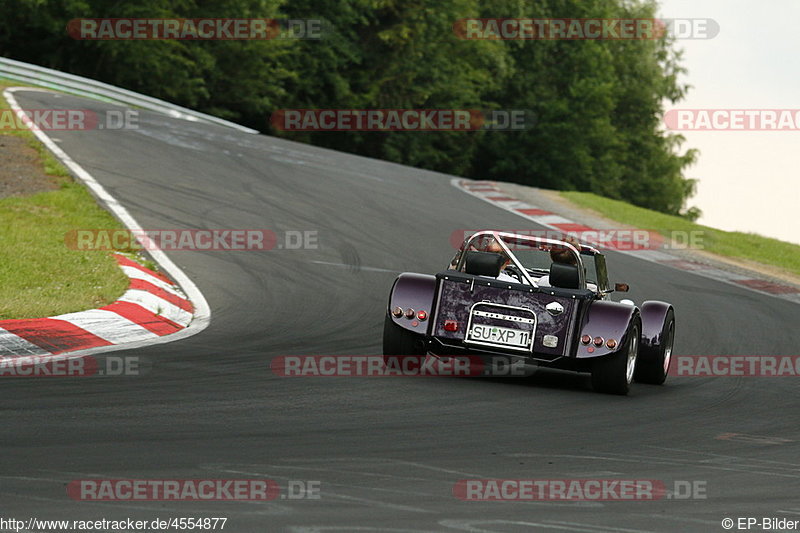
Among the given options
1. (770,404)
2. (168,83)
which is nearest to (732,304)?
(770,404)

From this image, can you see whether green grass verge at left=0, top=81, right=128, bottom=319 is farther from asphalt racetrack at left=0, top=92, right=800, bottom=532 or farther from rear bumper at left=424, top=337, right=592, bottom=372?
rear bumper at left=424, top=337, right=592, bottom=372

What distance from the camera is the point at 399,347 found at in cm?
900

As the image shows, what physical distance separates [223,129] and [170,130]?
8.21 ft

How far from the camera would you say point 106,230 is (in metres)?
13.8

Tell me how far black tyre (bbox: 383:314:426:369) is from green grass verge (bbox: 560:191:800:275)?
520 inches

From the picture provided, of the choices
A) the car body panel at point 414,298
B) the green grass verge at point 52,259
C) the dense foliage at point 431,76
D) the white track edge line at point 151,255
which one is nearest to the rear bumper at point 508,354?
the car body panel at point 414,298

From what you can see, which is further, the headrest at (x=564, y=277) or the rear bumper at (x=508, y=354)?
Result: the headrest at (x=564, y=277)

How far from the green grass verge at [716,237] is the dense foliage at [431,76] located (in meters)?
21.4

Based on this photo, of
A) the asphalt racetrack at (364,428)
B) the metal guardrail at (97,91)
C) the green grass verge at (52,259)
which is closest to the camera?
the asphalt racetrack at (364,428)

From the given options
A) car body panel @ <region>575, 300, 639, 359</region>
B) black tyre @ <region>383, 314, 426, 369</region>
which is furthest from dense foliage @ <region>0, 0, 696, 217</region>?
car body panel @ <region>575, 300, 639, 359</region>

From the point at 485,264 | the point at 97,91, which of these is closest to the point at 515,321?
the point at 485,264

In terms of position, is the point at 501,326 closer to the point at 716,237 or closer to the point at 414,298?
the point at 414,298

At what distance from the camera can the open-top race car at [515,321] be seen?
8664 millimetres

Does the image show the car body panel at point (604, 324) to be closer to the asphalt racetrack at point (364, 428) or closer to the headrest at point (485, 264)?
the asphalt racetrack at point (364, 428)
